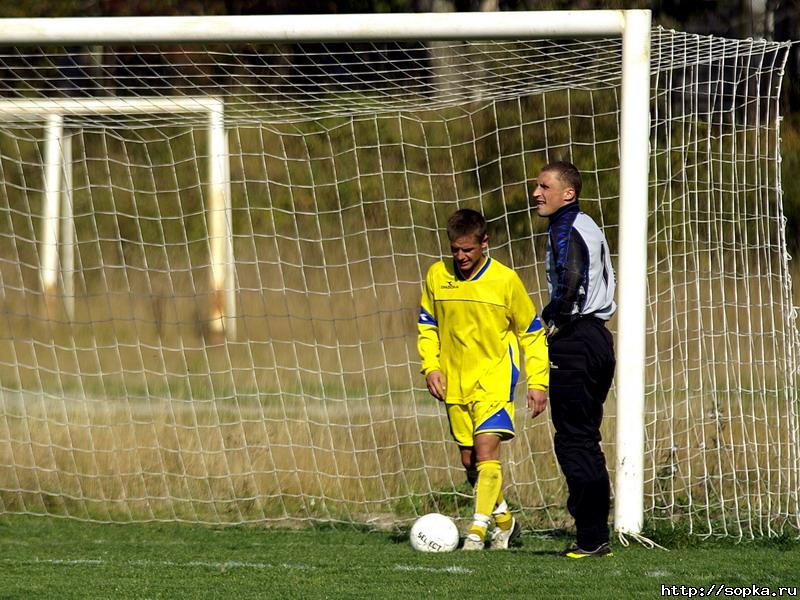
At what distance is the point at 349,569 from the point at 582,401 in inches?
43.7

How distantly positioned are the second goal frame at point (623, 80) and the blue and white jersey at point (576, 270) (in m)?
0.52

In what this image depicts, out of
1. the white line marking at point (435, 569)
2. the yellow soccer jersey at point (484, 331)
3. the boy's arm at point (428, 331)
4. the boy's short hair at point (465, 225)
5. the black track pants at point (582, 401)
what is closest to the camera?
the white line marking at point (435, 569)

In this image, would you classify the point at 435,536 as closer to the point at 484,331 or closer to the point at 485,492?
the point at 485,492

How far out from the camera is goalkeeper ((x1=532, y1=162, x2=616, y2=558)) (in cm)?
471

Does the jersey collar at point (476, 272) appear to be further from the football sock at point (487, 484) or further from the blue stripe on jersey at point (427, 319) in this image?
the football sock at point (487, 484)

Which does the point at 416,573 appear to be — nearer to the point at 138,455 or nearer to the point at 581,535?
the point at 581,535

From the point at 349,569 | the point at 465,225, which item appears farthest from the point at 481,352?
the point at 349,569

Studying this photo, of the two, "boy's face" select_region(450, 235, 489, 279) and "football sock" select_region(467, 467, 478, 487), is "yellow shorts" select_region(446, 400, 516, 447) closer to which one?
"football sock" select_region(467, 467, 478, 487)

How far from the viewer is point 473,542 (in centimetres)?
512

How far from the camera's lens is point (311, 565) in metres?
4.89

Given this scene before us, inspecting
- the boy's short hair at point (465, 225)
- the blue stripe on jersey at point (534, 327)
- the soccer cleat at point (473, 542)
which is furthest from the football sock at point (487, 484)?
the boy's short hair at point (465, 225)

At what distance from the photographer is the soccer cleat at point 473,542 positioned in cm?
512

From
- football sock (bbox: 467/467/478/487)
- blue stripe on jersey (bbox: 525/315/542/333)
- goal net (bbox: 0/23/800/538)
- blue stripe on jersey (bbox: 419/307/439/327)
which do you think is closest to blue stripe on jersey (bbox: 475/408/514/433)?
football sock (bbox: 467/467/478/487)

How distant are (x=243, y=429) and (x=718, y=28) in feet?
35.5
